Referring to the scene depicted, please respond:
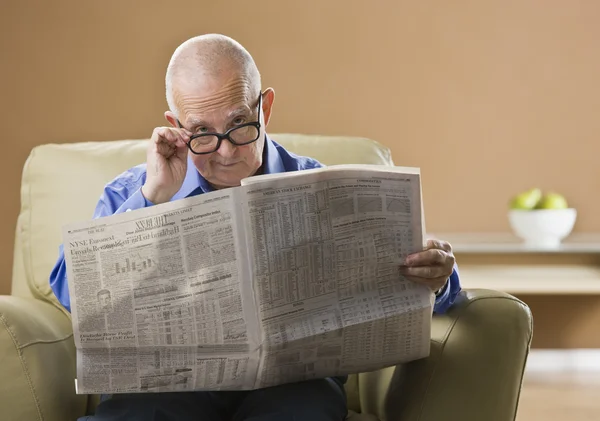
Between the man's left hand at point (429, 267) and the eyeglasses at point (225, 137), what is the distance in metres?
0.34

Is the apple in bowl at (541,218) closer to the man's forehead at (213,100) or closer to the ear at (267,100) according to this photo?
the ear at (267,100)

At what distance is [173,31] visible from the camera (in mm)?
3055

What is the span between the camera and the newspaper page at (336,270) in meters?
1.22

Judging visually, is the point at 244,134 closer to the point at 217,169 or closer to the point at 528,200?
the point at 217,169

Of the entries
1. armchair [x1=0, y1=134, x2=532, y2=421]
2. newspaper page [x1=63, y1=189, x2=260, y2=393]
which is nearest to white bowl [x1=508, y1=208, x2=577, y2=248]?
armchair [x1=0, y1=134, x2=532, y2=421]

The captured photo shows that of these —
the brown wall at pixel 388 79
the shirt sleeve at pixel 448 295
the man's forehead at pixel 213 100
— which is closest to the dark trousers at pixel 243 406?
the shirt sleeve at pixel 448 295

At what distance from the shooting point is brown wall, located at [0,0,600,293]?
299 centimetres

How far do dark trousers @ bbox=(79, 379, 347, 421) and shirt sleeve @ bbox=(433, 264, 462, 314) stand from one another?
9.0 inches

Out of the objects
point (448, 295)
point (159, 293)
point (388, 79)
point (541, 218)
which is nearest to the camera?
point (159, 293)

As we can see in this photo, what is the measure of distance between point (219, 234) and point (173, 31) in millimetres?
2018

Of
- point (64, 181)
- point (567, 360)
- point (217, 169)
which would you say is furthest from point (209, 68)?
point (567, 360)

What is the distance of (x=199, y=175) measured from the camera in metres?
1.50

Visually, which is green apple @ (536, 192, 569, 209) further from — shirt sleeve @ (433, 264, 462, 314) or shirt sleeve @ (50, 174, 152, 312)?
shirt sleeve @ (50, 174, 152, 312)

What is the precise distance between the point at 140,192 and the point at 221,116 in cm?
19
